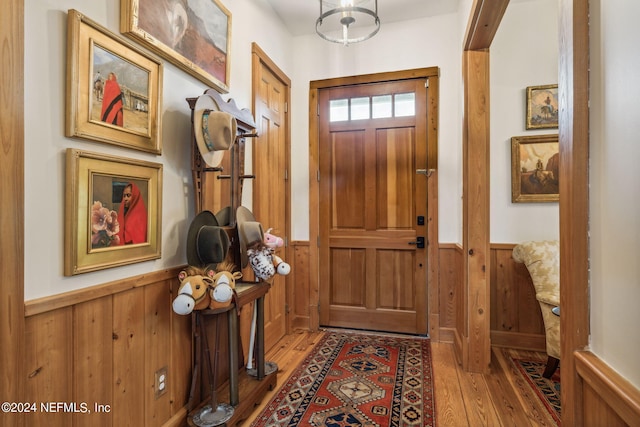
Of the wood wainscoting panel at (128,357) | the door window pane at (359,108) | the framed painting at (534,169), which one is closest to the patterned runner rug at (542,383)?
the framed painting at (534,169)

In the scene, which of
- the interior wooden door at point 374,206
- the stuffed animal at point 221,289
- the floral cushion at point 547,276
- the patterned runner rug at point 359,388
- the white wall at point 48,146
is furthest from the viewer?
the interior wooden door at point 374,206

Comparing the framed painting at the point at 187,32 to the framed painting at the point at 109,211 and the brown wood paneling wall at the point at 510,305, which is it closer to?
the framed painting at the point at 109,211

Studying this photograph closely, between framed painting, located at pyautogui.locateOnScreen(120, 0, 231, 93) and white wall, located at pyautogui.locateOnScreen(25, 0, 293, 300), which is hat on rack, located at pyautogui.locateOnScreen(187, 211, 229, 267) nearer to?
white wall, located at pyautogui.locateOnScreen(25, 0, 293, 300)

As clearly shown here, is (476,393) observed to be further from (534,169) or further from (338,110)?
(338,110)

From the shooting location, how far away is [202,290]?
1555 millimetres

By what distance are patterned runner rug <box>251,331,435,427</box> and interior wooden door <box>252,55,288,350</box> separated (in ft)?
1.61

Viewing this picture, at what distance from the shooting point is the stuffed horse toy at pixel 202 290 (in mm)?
1477

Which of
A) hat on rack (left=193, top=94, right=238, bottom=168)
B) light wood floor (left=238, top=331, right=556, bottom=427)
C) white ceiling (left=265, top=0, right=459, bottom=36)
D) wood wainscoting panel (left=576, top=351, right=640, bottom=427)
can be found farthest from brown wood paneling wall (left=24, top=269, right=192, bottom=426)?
white ceiling (left=265, top=0, right=459, bottom=36)

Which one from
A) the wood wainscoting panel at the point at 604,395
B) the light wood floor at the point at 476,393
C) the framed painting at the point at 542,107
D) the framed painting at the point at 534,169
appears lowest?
the light wood floor at the point at 476,393

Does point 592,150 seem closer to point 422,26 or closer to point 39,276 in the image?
point 39,276

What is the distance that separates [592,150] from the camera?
0.80 meters

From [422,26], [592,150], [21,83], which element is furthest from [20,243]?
[422,26]

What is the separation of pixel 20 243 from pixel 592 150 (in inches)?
64.2

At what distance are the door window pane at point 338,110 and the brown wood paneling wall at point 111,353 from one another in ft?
7.31
